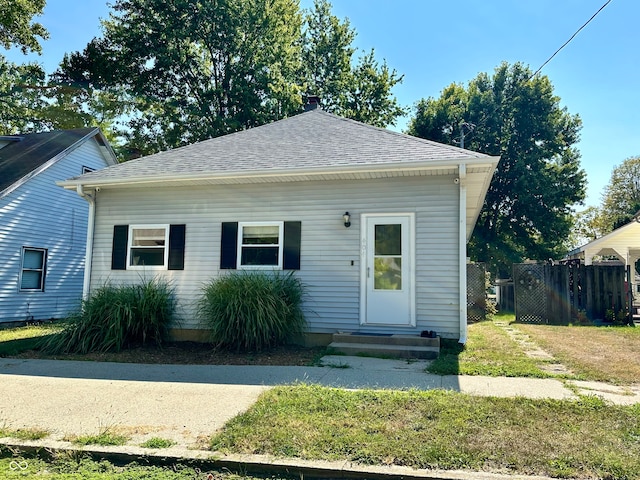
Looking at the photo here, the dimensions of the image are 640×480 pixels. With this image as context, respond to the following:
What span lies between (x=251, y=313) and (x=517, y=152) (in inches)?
752

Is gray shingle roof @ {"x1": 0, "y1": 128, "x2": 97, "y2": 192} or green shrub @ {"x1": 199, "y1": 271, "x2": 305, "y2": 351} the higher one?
gray shingle roof @ {"x1": 0, "y1": 128, "x2": 97, "y2": 192}

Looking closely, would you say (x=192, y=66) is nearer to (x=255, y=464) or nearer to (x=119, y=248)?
(x=119, y=248)

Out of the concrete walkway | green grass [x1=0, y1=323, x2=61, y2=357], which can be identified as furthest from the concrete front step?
green grass [x1=0, y1=323, x2=61, y2=357]

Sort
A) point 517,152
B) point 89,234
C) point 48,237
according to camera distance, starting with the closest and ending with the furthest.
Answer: point 89,234 < point 48,237 < point 517,152

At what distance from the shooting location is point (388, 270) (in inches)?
311

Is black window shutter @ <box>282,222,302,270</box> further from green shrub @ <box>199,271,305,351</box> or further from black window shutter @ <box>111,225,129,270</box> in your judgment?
black window shutter @ <box>111,225,129,270</box>

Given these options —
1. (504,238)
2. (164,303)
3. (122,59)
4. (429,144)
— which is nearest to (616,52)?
(429,144)

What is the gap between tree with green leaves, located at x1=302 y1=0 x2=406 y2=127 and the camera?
2378 centimetres

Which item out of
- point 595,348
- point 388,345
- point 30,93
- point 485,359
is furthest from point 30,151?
point 595,348

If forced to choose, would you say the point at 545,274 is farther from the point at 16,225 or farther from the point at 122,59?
the point at 122,59

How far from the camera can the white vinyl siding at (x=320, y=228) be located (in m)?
7.57

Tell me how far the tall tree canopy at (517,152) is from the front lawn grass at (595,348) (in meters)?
12.4

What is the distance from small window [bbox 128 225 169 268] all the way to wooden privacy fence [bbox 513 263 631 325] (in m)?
8.83

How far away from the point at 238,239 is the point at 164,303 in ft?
5.83
